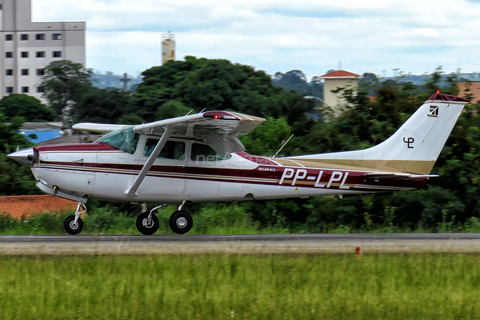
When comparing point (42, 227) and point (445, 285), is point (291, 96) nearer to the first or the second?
point (42, 227)

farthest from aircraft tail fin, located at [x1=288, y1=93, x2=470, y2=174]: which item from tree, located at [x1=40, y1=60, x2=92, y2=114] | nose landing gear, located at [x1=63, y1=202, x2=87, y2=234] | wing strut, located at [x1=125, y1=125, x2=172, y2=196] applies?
tree, located at [x1=40, y1=60, x2=92, y2=114]

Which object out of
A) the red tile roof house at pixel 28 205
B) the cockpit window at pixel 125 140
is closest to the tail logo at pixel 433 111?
the cockpit window at pixel 125 140

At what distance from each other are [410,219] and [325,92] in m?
46.4

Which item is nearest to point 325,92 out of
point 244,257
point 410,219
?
point 410,219

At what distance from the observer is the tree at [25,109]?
2350 inches

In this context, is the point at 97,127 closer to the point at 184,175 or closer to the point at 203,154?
the point at 184,175

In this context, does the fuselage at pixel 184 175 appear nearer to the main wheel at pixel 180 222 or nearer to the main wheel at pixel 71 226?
the main wheel at pixel 180 222

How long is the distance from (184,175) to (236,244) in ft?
7.31

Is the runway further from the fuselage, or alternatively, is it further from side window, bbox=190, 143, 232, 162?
side window, bbox=190, 143, 232, 162

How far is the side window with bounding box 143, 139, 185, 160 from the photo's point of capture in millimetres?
12727

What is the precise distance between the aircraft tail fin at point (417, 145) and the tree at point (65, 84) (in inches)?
2085

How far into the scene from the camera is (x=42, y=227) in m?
15.9

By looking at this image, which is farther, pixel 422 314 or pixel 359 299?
pixel 359 299

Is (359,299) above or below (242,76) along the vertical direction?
below
